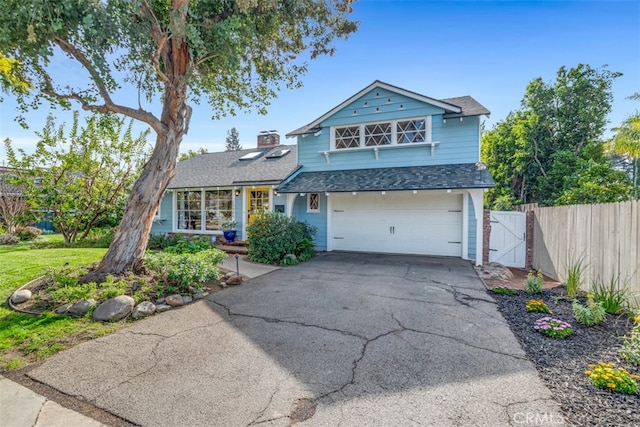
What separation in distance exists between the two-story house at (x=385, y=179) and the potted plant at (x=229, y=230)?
368 millimetres

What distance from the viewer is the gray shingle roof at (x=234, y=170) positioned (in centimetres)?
1279

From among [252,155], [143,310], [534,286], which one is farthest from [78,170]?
[534,286]

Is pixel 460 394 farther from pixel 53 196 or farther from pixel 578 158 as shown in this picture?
pixel 578 158

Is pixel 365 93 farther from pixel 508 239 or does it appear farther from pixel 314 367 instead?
pixel 314 367

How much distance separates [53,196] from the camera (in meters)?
13.1

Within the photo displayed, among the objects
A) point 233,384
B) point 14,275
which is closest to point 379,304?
point 233,384

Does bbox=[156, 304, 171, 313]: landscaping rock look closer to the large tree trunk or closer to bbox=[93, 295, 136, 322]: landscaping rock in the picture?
bbox=[93, 295, 136, 322]: landscaping rock

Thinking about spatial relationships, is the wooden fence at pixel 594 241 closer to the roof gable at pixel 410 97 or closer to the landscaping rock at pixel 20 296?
the roof gable at pixel 410 97

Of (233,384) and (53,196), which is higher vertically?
(53,196)

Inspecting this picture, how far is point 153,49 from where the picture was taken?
274 inches

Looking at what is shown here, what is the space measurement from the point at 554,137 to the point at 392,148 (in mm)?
13951

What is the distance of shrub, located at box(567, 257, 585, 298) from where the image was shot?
5.96 m

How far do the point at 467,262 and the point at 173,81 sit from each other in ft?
32.6

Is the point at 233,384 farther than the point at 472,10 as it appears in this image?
No
